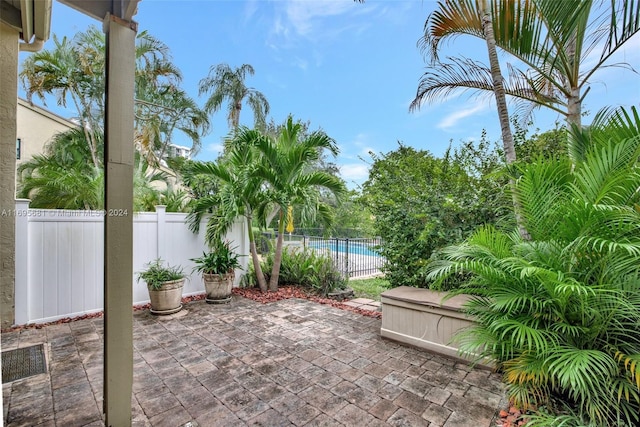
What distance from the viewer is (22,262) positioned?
148 inches

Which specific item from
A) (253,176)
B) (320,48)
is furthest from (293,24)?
(253,176)

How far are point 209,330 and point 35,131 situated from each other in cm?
1099

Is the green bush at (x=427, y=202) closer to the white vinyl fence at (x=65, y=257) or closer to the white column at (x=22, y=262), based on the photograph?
the white vinyl fence at (x=65, y=257)

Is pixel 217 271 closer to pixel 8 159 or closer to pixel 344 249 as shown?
pixel 8 159

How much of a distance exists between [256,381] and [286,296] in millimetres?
2980

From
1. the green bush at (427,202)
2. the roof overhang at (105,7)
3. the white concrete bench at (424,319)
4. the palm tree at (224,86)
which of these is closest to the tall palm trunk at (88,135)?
the palm tree at (224,86)

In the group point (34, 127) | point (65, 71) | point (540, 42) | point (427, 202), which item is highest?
point (65, 71)

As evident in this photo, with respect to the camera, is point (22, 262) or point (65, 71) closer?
point (22, 262)

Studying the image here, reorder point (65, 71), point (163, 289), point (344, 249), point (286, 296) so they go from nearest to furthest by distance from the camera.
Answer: point (163, 289) < point (286, 296) < point (65, 71) < point (344, 249)

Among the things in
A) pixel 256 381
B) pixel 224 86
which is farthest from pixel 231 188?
pixel 224 86

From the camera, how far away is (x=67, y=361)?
2967 mm

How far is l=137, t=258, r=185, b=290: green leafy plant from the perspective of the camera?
174 inches

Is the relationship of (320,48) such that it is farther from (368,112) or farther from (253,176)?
(253,176)

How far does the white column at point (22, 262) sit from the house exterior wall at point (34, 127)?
26.6 ft
